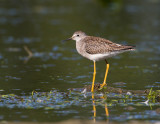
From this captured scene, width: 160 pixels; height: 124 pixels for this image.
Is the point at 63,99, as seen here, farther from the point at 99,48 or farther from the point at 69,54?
the point at 69,54

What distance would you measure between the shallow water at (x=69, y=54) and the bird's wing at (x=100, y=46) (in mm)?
1201

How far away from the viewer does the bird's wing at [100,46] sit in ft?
36.0

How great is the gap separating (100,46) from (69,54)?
5972 mm

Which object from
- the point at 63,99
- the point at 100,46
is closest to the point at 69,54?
the point at 100,46

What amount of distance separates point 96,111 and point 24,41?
11.7 metres

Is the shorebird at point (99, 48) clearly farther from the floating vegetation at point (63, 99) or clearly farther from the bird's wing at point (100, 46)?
the floating vegetation at point (63, 99)

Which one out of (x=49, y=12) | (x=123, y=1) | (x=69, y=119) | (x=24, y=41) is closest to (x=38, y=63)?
(x=24, y=41)

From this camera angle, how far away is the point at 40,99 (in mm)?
9625

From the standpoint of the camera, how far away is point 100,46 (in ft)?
36.7

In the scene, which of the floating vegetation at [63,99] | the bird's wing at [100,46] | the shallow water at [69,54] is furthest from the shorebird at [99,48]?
the shallow water at [69,54]

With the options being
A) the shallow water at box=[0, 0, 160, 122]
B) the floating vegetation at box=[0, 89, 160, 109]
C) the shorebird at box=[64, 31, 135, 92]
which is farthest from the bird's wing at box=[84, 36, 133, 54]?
the floating vegetation at box=[0, 89, 160, 109]

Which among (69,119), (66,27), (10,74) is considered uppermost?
(66,27)

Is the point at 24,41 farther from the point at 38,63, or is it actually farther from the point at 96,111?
the point at 96,111

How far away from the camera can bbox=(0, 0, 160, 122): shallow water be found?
8.82 meters
